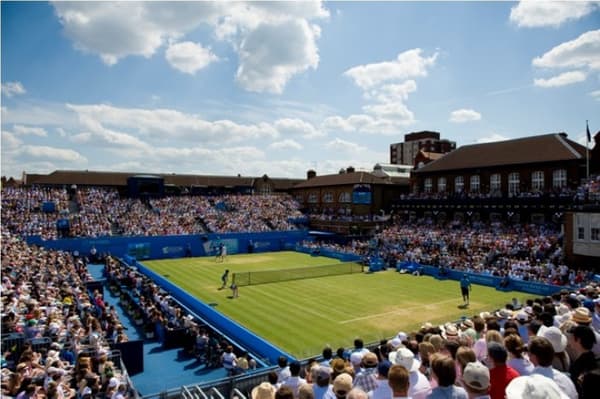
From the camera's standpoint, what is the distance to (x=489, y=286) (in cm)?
2888

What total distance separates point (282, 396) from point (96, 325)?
12707mm

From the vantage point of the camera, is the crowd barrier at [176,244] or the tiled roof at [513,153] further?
the crowd barrier at [176,244]

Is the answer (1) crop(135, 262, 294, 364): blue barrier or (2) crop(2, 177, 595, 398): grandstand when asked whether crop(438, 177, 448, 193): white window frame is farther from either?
(1) crop(135, 262, 294, 364): blue barrier

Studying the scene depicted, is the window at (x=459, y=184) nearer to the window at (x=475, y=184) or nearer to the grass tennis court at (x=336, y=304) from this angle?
the window at (x=475, y=184)

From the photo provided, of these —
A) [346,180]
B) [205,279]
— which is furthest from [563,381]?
[346,180]

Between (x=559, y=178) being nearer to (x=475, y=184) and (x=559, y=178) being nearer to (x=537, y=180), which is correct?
→ (x=537, y=180)

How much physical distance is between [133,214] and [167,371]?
36.0 m

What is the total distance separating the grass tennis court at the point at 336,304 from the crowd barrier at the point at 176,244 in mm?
8184

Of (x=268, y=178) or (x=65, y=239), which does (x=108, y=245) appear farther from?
(x=268, y=178)

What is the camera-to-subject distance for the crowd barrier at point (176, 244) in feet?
129

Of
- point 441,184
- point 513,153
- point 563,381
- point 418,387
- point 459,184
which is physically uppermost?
point 513,153

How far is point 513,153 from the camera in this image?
43688 mm

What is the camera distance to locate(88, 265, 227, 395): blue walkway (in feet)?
47.6

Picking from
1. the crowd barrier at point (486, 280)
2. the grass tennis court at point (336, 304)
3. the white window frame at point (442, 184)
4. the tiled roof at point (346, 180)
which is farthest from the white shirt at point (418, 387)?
the tiled roof at point (346, 180)
